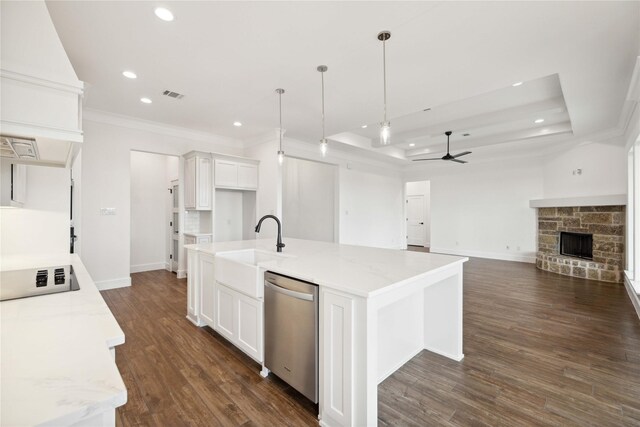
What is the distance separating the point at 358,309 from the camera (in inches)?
58.9

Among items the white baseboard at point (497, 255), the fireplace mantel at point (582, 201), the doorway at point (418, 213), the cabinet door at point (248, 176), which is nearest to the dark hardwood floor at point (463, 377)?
the fireplace mantel at point (582, 201)

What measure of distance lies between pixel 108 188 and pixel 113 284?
1.55 meters

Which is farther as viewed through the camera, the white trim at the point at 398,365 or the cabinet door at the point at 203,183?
the cabinet door at the point at 203,183

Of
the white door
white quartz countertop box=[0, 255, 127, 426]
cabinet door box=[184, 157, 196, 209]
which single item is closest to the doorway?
the white door

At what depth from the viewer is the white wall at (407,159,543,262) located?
22.7 ft

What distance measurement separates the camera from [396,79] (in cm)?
324

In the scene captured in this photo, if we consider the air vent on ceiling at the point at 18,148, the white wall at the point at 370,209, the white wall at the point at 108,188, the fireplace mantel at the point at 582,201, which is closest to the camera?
the air vent on ceiling at the point at 18,148

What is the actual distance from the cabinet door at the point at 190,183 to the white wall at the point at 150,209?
73 centimetres

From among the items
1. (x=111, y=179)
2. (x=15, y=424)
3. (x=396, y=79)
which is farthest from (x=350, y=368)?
(x=111, y=179)

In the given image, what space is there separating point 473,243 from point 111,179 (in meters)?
8.40

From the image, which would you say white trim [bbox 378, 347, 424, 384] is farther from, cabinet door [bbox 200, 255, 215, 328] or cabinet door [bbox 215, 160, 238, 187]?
cabinet door [bbox 215, 160, 238, 187]

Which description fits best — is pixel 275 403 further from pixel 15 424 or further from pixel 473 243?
pixel 473 243

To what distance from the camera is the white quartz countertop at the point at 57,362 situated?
591 mm

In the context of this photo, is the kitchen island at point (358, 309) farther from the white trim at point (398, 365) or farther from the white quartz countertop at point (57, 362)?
the white quartz countertop at point (57, 362)
